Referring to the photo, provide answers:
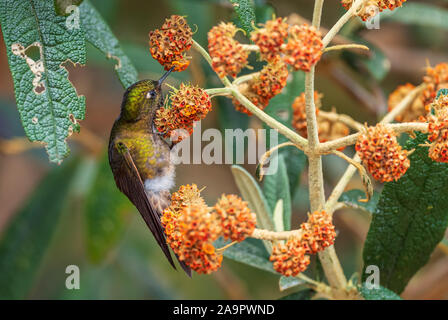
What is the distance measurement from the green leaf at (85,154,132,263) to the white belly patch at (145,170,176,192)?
1.56 feet

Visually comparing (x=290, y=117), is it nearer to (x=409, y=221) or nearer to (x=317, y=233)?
(x=409, y=221)

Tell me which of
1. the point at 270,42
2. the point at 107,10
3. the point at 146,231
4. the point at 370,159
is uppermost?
the point at 107,10

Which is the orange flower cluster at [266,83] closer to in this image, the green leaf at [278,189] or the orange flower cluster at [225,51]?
the orange flower cluster at [225,51]

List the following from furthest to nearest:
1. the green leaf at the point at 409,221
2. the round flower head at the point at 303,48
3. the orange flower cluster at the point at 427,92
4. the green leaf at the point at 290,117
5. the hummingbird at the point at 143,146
Answer: 1. the green leaf at the point at 290,117
2. the hummingbird at the point at 143,146
3. the orange flower cluster at the point at 427,92
4. the green leaf at the point at 409,221
5. the round flower head at the point at 303,48

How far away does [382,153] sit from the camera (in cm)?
90

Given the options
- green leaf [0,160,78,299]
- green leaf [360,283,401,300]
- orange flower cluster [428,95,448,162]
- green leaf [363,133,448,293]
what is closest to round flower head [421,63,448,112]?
green leaf [363,133,448,293]

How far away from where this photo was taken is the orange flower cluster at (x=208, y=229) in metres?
0.88

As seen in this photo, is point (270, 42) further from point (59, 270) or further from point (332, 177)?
point (59, 270)

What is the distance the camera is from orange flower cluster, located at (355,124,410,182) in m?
0.90

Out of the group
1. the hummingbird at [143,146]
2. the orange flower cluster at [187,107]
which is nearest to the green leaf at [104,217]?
the hummingbird at [143,146]

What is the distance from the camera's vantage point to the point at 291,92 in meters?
1.51

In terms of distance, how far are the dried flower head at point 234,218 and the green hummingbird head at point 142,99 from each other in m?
0.55
